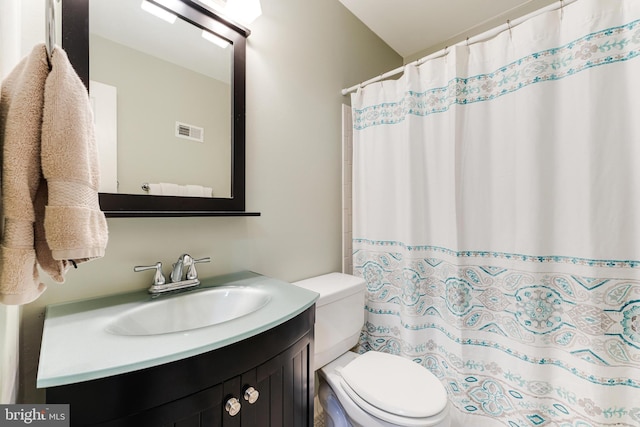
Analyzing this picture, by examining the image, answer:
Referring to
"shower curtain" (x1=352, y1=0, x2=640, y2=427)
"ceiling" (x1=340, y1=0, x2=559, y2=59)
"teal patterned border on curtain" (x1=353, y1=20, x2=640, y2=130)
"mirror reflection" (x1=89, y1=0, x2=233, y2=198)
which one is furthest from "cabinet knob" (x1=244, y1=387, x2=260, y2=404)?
"ceiling" (x1=340, y1=0, x2=559, y2=59)

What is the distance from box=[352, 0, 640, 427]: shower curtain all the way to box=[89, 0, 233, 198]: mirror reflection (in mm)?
935

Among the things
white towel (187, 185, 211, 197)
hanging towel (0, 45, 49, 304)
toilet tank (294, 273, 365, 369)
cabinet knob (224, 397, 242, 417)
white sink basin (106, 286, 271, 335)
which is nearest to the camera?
hanging towel (0, 45, 49, 304)

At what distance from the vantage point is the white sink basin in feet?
2.65

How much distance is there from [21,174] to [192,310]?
2.36 feet

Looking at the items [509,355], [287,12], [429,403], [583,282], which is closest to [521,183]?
[583,282]

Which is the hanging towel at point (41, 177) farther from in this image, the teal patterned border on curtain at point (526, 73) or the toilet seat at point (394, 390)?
the teal patterned border on curtain at point (526, 73)

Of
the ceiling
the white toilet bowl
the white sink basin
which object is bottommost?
the white toilet bowl

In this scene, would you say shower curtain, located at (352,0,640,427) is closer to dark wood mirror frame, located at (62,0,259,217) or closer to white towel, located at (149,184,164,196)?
dark wood mirror frame, located at (62,0,259,217)

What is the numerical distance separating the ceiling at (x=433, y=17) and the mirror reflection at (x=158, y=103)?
3.71 ft

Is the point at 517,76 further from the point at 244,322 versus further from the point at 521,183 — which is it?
→ the point at 244,322

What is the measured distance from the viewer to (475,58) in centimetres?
127

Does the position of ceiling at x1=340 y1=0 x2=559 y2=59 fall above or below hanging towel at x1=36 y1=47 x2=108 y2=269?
above

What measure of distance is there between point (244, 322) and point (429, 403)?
2.63 feet

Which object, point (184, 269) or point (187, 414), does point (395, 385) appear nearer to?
point (187, 414)
